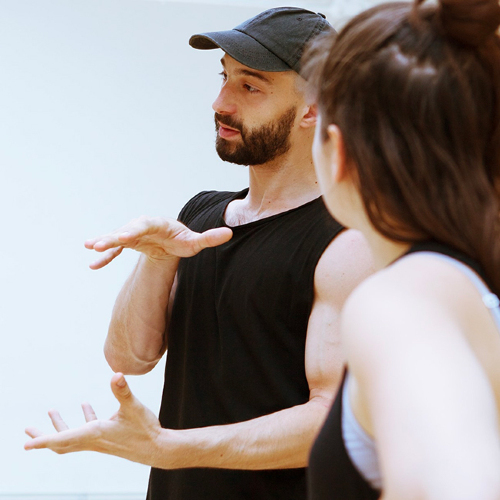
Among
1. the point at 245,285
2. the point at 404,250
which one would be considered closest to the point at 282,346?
the point at 245,285

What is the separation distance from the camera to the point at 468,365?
0.50m

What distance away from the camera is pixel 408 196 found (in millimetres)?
638

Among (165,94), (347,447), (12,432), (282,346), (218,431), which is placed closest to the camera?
(347,447)

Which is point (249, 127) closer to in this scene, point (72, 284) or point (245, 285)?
point (245, 285)

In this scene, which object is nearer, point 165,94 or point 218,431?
point 218,431

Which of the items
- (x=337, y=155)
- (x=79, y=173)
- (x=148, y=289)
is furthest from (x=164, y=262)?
(x=79, y=173)

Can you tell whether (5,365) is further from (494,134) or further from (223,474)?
(494,134)

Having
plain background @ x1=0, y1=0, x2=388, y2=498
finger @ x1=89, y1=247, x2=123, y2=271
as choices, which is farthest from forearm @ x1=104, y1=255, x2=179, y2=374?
plain background @ x1=0, y1=0, x2=388, y2=498

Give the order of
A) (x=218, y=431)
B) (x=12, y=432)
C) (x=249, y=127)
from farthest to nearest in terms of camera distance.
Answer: (x=12, y=432)
(x=249, y=127)
(x=218, y=431)

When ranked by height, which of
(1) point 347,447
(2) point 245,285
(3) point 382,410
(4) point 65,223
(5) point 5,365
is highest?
(3) point 382,410

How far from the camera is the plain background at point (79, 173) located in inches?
130

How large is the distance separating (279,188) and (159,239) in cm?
31

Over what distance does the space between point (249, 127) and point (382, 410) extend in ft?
3.77

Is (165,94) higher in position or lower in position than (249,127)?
lower
